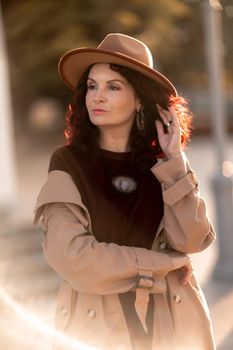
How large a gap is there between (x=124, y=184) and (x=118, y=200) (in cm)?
6

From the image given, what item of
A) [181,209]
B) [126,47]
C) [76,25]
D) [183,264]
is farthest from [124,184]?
[76,25]

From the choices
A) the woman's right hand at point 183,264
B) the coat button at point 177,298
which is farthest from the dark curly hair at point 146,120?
the coat button at point 177,298

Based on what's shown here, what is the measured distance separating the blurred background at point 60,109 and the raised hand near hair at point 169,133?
1.66 feet

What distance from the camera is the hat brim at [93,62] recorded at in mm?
2328

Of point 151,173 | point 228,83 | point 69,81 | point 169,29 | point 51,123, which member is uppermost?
point 69,81

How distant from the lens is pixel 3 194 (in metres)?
9.81

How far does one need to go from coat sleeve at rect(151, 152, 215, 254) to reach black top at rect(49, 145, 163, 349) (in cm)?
5

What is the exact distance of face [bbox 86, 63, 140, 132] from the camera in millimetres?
2379

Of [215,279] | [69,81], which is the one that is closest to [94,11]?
[215,279]

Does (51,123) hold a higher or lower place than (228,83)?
lower

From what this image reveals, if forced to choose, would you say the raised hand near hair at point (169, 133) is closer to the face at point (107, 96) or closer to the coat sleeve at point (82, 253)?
the face at point (107, 96)

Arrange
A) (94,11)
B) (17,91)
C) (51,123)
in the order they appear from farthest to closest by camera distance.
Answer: (51,123) → (17,91) → (94,11)

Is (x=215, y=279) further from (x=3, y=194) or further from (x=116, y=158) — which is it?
A: (x=116, y=158)

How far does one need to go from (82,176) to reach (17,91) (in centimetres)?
1862
